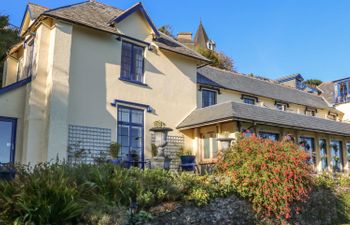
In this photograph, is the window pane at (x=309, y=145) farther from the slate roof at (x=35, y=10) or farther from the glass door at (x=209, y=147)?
the slate roof at (x=35, y=10)

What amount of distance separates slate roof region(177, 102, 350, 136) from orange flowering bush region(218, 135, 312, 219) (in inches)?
115

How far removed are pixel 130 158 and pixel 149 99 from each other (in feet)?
9.73

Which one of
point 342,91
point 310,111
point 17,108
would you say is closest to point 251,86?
point 310,111

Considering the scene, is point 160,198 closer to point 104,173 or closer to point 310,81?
point 104,173

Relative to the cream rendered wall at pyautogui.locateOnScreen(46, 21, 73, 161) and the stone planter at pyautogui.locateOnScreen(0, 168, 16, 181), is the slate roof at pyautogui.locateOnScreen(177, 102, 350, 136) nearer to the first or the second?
the cream rendered wall at pyautogui.locateOnScreen(46, 21, 73, 161)

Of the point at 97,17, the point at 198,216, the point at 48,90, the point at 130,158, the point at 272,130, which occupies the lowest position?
the point at 198,216

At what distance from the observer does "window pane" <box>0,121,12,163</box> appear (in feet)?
43.4

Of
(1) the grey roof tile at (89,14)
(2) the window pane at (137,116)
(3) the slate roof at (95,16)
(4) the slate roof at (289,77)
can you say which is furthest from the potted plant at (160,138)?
Result: (4) the slate roof at (289,77)

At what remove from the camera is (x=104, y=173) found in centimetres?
898

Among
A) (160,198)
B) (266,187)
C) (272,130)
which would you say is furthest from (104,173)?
(272,130)

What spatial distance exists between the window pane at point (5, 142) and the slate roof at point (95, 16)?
A: 4.63 metres

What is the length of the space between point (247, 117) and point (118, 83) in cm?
583

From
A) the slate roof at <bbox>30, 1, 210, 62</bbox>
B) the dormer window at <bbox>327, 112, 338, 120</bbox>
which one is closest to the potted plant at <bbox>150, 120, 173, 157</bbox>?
the slate roof at <bbox>30, 1, 210, 62</bbox>

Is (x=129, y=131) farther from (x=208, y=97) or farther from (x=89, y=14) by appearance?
(x=208, y=97)
